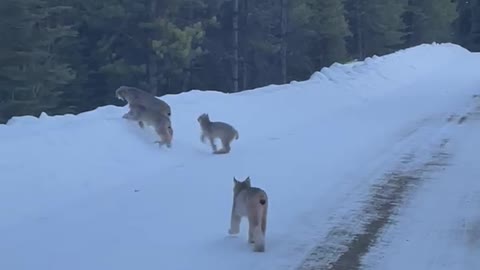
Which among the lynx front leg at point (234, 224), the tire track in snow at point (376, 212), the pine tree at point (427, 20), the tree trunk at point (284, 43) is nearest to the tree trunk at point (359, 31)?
the pine tree at point (427, 20)

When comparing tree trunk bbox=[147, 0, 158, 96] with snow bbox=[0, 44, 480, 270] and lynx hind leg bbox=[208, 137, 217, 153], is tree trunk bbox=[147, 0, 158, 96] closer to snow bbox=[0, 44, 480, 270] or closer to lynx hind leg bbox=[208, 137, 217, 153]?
snow bbox=[0, 44, 480, 270]

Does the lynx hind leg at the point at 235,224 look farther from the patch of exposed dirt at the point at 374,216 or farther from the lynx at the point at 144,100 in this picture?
the lynx at the point at 144,100

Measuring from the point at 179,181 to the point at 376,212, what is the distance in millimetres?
2226

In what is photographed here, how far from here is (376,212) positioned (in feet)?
27.7

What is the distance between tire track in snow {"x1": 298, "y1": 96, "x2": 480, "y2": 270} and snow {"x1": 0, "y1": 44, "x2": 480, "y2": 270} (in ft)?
0.49

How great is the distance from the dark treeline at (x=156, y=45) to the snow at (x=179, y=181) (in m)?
18.1

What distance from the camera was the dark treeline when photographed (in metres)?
32.6

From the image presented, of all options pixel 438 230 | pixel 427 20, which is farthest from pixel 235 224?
pixel 427 20

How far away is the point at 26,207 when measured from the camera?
26.3 ft

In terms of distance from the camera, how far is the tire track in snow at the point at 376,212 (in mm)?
6805

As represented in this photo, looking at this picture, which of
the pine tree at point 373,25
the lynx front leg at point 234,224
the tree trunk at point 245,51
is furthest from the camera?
the pine tree at point 373,25

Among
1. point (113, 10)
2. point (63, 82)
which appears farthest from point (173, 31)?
point (63, 82)

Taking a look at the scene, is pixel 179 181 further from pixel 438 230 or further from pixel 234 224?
pixel 438 230

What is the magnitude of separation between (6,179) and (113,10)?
3025 cm
